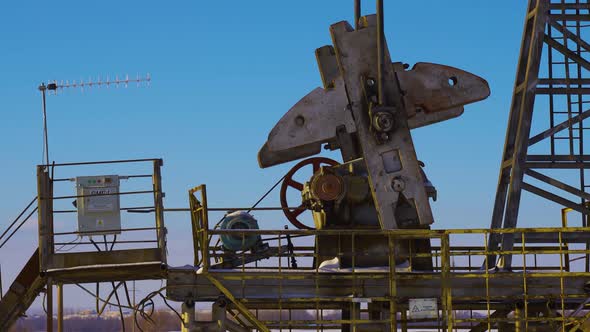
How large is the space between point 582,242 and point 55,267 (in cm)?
1003

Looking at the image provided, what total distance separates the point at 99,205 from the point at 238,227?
9.30 feet

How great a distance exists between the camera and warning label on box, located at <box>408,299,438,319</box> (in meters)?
19.3

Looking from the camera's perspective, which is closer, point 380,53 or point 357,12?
point 380,53

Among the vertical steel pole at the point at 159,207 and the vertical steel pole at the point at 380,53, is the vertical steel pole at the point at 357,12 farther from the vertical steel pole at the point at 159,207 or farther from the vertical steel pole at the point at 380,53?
the vertical steel pole at the point at 159,207

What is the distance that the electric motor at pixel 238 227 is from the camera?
2023 centimetres

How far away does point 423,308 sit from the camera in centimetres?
1934

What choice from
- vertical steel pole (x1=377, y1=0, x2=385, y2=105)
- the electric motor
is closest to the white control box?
the electric motor

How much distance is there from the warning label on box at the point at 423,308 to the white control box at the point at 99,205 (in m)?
5.37

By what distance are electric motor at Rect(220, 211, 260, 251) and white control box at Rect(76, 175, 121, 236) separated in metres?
2.18

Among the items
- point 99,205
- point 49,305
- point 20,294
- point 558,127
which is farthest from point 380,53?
point 20,294

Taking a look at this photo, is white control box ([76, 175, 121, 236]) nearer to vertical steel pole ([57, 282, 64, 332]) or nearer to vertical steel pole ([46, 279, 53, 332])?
vertical steel pole ([46, 279, 53, 332])

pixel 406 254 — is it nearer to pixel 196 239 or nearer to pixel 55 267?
pixel 196 239

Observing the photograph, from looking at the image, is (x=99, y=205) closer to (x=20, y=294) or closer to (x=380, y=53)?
(x=20, y=294)

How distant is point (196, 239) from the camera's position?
19438 mm
